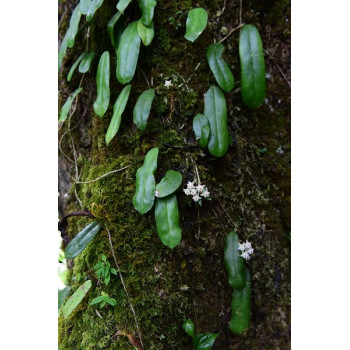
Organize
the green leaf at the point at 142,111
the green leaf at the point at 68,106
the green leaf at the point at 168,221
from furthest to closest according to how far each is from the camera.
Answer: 1. the green leaf at the point at 68,106
2. the green leaf at the point at 142,111
3. the green leaf at the point at 168,221

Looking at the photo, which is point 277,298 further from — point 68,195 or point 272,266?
point 68,195

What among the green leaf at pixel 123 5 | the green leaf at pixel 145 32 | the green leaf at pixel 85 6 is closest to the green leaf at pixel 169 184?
the green leaf at pixel 145 32

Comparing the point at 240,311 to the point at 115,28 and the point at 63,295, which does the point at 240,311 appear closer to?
the point at 63,295

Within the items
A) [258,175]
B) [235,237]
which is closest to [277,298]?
[235,237]

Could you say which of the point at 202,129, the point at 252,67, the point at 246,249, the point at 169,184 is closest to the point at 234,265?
the point at 246,249

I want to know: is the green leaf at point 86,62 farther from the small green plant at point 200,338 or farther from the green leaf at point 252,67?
the small green plant at point 200,338

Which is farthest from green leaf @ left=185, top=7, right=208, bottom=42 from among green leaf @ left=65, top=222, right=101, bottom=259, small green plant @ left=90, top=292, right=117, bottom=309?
small green plant @ left=90, top=292, right=117, bottom=309

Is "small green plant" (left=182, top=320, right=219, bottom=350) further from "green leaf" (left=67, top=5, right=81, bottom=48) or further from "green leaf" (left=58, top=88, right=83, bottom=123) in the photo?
"green leaf" (left=67, top=5, right=81, bottom=48)
